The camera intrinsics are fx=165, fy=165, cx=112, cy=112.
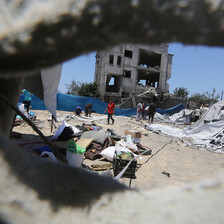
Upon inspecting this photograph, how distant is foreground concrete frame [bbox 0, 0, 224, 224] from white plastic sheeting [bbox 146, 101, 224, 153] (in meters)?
7.54

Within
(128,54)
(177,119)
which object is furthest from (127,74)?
(177,119)

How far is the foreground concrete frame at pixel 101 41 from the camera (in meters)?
Result: 0.39

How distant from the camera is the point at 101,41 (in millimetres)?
436

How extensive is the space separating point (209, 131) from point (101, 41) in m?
9.75

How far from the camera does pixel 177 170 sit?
4234 millimetres

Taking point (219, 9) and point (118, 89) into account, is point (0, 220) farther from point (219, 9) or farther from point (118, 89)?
point (118, 89)

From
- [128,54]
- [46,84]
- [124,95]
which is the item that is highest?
[128,54]

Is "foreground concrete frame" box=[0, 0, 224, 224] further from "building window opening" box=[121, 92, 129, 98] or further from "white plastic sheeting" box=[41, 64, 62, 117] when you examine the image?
"building window opening" box=[121, 92, 129, 98]

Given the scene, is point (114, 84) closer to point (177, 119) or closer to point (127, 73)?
point (127, 73)

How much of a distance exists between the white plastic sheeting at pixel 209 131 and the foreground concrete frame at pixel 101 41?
754cm

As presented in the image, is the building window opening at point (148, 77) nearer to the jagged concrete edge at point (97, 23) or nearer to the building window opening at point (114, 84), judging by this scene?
the building window opening at point (114, 84)

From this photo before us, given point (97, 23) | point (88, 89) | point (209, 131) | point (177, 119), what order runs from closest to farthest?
point (97, 23) → point (209, 131) → point (177, 119) → point (88, 89)

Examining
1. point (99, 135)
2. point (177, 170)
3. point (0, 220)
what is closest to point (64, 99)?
point (99, 135)

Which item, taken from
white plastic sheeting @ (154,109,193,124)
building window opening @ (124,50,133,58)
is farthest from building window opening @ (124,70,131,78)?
white plastic sheeting @ (154,109,193,124)
